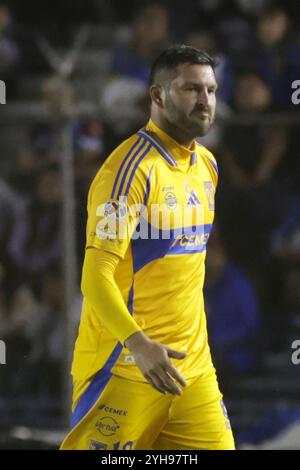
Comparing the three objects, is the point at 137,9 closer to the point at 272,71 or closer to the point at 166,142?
the point at 272,71

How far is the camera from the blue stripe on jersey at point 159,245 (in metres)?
4.00

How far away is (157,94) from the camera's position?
4207mm

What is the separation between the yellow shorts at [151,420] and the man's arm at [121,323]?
0.37 meters

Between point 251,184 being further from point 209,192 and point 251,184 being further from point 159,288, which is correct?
point 159,288

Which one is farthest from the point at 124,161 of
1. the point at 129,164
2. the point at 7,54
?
the point at 7,54

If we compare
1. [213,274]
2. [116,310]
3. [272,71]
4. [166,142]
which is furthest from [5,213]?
[116,310]

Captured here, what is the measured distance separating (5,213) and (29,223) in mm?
198

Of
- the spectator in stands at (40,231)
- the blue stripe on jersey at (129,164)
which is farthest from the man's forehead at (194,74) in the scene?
the spectator in stands at (40,231)

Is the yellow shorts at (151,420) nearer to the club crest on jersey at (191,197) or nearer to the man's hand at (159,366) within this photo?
the man's hand at (159,366)

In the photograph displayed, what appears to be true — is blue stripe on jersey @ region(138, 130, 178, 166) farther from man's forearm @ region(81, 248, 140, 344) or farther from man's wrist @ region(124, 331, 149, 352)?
man's wrist @ region(124, 331, 149, 352)

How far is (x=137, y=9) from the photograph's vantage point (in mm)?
8539

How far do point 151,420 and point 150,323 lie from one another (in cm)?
36

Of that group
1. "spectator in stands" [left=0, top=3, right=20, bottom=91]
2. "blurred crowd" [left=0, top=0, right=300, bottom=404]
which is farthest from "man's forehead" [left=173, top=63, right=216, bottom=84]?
"spectator in stands" [left=0, top=3, right=20, bottom=91]
